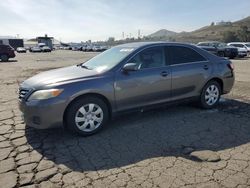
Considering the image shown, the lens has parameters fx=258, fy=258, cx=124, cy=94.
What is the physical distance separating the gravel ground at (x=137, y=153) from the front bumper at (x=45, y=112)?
36 centimetres

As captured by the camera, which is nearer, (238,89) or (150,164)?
(150,164)

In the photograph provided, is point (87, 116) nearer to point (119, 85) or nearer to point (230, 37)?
point (119, 85)

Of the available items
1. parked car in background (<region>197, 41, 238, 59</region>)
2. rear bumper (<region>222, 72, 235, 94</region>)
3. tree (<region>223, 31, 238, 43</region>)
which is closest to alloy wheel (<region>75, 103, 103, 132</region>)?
rear bumper (<region>222, 72, 235, 94</region>)

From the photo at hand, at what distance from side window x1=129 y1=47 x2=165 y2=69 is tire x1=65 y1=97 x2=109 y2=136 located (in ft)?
3.62

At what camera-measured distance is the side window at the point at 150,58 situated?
511 centimetres

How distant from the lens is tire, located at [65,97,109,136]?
4426 mm

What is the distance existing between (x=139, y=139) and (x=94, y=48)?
57.5m

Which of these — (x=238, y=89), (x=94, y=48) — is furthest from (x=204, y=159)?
(x=94, y=48)

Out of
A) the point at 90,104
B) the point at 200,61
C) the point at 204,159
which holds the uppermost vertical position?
the point at 200,61

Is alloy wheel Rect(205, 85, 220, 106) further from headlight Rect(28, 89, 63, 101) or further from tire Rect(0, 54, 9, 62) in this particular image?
tire Rect(0, 54, 9, 62)

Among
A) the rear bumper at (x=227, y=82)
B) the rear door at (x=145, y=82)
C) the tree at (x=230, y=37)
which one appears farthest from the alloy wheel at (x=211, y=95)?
the tree at (x=230, y=37)

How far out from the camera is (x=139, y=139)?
14.7 feet

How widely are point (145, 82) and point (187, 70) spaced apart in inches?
46.5

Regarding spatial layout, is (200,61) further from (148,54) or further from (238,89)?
(238,89)
